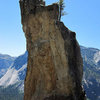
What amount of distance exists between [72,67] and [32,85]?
614 centimetres

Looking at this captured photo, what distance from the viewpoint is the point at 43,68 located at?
2100 centimetres

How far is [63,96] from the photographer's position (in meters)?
18.4

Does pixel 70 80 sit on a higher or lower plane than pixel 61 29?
lower

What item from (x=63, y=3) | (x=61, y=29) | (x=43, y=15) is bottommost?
(x=61, y=29)

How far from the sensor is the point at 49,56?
67.6ft

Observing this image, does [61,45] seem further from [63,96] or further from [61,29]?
[63,96]

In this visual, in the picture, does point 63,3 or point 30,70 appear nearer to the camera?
point 30,70

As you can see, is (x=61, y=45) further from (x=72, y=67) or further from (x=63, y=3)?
(x=63, y=3)

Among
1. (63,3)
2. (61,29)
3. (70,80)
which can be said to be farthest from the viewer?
(63,3)

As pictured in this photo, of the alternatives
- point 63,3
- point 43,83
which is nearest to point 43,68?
point 43,83

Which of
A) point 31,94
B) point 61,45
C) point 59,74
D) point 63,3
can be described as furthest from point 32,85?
point 63,3

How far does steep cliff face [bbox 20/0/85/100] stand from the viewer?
61.4 feet

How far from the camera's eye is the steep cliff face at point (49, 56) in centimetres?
1870

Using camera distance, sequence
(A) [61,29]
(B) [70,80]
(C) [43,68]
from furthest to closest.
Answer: (C) [43,68], (A) [61,29], (B) [70,80]
